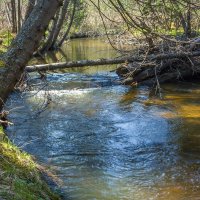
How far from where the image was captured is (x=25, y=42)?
4992 mm

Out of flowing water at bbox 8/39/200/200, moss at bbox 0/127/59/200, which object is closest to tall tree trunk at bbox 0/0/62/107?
moss at bbox 0/127/59/200

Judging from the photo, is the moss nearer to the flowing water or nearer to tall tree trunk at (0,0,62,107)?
tall tree trunk at (0,0,62,107)

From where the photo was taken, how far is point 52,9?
4.92 m

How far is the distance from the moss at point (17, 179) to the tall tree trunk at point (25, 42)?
0.85 metres

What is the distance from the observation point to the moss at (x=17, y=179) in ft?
12.3

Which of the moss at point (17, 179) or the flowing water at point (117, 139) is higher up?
the moss at point (17, 179)

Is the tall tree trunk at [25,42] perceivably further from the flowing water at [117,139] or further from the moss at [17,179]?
the flowing water at [117,139]

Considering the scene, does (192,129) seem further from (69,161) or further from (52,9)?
(52,9)

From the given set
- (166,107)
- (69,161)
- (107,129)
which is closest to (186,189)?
(69,161)

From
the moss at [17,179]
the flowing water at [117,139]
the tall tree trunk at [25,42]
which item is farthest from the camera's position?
the flowing water at [117,139]

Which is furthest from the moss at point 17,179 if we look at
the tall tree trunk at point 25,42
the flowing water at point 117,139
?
the flowing water at point 117,139

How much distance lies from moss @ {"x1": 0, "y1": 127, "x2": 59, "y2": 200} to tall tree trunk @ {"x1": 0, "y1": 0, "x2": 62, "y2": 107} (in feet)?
2.78

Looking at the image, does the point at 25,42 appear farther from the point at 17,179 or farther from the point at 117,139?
the point at 117,139

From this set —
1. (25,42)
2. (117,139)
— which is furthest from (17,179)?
(117,139)
